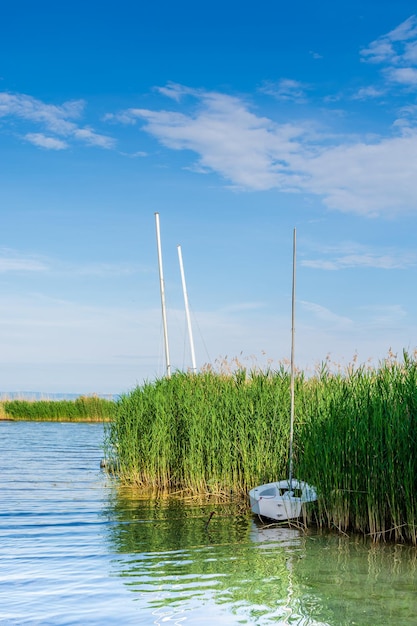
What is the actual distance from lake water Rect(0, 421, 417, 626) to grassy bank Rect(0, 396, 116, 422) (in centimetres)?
2719

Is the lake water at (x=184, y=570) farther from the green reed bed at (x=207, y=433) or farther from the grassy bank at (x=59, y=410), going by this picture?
the grassy bank at (x=59, y=410)

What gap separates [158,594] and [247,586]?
0.95m

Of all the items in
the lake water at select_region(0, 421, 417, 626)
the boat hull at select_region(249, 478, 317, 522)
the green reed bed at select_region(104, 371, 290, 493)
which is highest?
the green reed bed at select_region(104, 371, 290, 493)

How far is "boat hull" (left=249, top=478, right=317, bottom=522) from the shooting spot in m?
10.2

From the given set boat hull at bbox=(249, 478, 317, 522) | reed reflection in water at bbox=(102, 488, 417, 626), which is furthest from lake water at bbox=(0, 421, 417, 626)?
boat hull at bbox=(249, 478, 317, 522)

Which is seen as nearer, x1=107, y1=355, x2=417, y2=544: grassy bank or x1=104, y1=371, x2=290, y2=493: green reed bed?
x1=107, y1=355, x2=417, y2=544: grassy bank

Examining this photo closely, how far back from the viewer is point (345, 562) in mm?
8281

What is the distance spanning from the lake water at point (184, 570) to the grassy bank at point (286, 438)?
521 millimetres

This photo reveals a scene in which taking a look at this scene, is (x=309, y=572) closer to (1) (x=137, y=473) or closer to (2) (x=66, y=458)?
(1) (x=137, y=473)

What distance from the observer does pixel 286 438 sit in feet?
40.0

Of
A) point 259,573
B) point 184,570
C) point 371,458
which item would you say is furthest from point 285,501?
point 184,570

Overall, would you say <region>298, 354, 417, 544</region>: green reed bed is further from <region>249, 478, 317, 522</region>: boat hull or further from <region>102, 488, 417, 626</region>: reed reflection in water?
<region>102, 488, 417, 626</region>: reed reflection in water

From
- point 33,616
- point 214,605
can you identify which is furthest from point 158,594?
point 33,616

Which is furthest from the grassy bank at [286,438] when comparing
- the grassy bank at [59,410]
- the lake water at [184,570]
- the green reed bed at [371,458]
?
the grassy bank at [59,410]
